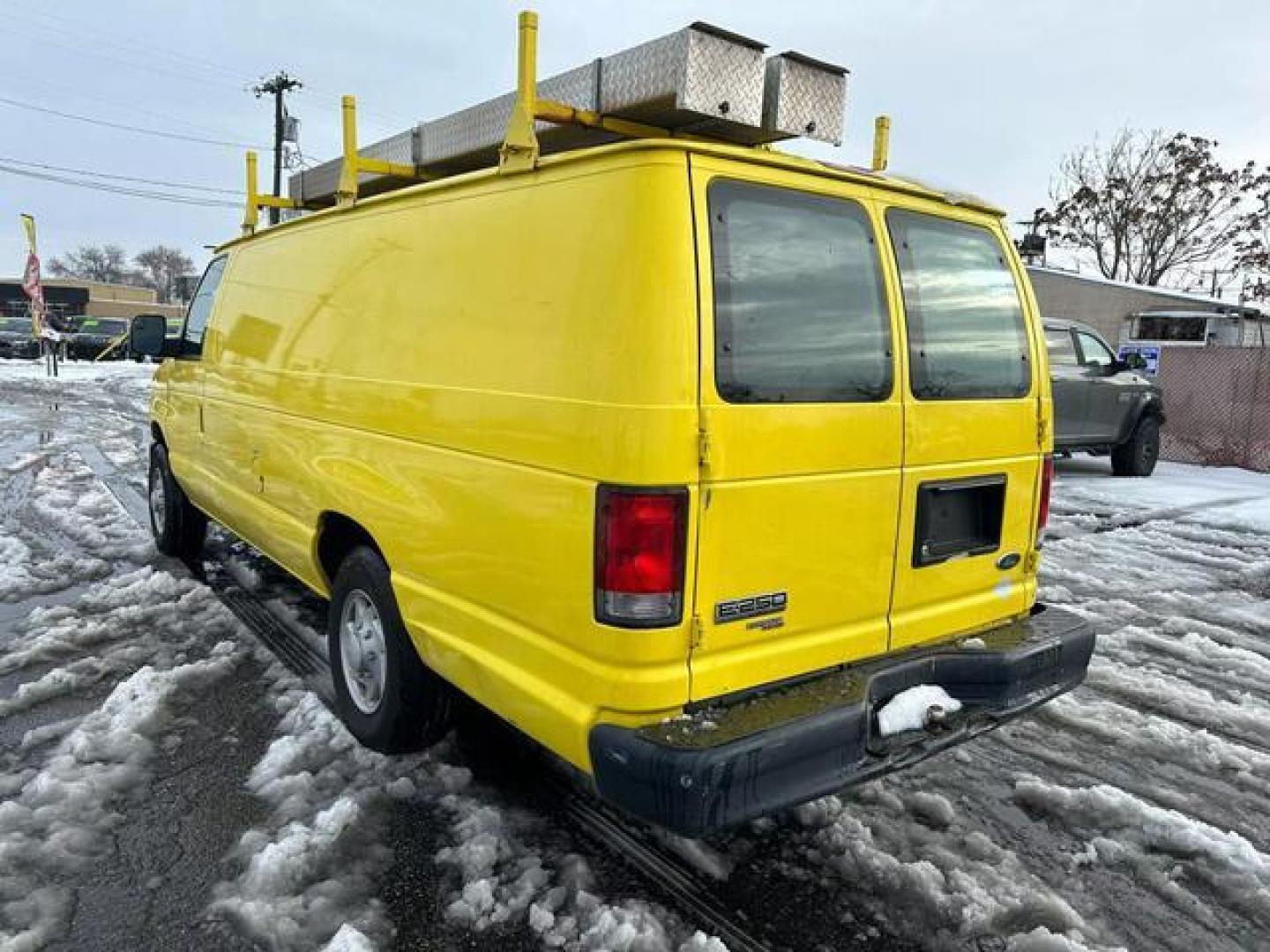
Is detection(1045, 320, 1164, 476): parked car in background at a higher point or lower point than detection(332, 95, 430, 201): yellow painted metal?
lower

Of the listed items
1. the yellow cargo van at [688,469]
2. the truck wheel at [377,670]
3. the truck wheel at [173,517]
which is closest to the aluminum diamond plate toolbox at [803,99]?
the yellow cargo van at [688,469]

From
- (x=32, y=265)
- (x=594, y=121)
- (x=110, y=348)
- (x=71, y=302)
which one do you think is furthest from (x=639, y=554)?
(x=71, y=302)

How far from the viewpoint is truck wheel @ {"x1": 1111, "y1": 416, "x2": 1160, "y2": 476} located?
1252 cm

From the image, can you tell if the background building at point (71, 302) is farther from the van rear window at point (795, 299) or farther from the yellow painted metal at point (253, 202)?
the van rear window at point (795, 299)

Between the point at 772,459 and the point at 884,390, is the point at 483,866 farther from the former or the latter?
the point at 884,390

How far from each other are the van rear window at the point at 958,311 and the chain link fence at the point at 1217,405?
13024 mm

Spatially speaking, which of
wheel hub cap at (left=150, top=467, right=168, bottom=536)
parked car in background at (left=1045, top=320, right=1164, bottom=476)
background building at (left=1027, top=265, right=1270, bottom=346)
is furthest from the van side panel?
background building at (left=1027, top=265, right=1270, bottom=346)

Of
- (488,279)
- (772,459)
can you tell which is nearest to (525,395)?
(488,279)

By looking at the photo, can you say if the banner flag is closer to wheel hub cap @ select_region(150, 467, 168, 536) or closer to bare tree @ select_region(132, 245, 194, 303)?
wheel hub cap @ select_region(150, 467, 168, 536)

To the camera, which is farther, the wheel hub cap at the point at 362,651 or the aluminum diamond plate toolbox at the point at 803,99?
the wheel hub cap at the point at 362,651

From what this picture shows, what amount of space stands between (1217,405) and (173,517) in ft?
48.9

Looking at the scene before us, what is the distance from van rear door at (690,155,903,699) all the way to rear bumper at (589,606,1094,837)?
0.32 feet

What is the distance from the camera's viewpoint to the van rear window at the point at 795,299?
2.53m

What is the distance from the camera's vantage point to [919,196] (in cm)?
316
